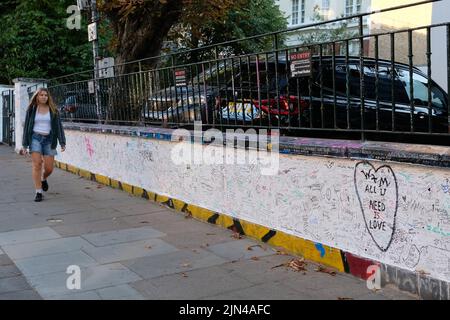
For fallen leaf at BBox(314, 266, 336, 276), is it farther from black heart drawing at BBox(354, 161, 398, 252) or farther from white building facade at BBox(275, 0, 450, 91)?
white building facade at BBox(275, 0, 450, 91)

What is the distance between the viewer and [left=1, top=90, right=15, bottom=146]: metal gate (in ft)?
57.5

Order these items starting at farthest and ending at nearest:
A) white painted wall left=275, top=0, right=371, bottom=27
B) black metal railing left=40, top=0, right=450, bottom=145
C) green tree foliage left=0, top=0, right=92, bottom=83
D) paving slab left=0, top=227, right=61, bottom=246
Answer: white painted wall left=275, top=0, right=371, bottom=27 → green tree foliage left=0, top=0, right=92, bottom=83 → paving slab left=0, top=227, right=61, bottom=246 → black metal railing left=40, top=0, right=450, bottom=145

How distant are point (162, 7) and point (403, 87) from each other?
7.77 metres

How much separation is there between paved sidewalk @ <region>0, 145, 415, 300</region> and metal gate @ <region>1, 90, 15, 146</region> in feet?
34.1

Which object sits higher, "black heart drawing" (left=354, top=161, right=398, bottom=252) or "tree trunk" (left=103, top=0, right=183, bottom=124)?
"tree trunk" (left=103, top=0, right=183, bottom=124)

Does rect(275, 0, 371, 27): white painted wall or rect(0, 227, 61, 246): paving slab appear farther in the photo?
rect(275, 0, 371, 27): white painted wall

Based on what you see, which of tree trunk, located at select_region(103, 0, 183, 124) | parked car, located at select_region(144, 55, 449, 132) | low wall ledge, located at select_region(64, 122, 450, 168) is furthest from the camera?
tree trunk, located at select_region(103, 0, 183, 124)

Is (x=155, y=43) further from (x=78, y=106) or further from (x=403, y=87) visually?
(x=403, y=87)

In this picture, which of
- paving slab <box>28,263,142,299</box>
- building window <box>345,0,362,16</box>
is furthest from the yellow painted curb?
building window <box>345,0,362,16</box>

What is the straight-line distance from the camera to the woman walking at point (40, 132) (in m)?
8.39

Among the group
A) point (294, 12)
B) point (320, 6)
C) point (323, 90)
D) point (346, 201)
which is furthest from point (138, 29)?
point (294, 12)

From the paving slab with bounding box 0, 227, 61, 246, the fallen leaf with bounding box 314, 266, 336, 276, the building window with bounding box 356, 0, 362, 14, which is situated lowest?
the fallen leaf with bounding box 314, 266, 336, 276

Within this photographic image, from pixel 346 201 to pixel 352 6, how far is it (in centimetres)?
3015

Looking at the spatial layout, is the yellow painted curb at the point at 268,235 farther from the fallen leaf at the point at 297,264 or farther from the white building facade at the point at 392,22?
the white building facade at the point at 392,22
